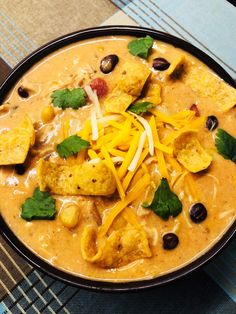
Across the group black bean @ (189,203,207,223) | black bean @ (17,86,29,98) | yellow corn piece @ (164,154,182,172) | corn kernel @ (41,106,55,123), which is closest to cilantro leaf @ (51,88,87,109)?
corn kernel @ (41,106,55,123)

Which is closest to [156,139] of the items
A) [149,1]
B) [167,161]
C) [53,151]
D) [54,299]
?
[167,161]

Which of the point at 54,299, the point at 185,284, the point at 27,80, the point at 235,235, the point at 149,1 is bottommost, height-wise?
the point at 54,299

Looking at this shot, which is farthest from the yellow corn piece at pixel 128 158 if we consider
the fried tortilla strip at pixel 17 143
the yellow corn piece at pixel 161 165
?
the fried tortilla strip at pixel 17 143

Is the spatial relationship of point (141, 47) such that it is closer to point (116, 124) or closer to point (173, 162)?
point (116, 124)

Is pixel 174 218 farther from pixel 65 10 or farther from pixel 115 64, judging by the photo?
pixel 65 10

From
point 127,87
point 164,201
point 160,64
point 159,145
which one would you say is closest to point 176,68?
point 160,64

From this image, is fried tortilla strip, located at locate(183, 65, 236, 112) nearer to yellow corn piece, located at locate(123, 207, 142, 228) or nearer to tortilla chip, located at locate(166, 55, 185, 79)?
tortilla chip, located at locate(166, 55, 185, 79)

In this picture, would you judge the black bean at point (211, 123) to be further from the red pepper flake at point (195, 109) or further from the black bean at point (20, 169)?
the black bean at point (20, 169)
